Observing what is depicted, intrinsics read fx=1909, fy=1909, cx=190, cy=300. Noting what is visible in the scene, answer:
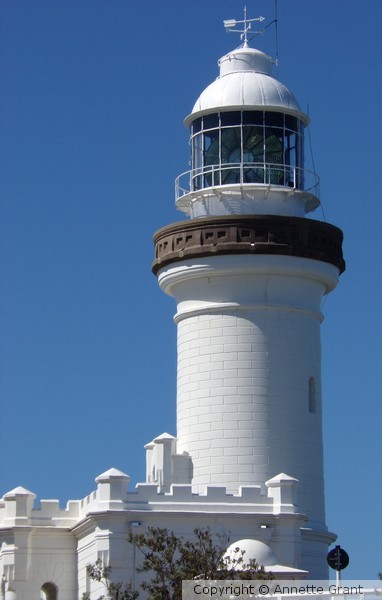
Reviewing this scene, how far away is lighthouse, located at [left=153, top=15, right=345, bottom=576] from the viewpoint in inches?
1843

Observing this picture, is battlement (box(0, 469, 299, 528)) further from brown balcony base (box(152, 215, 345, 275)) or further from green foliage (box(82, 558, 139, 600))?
brown balcony base (box(152, 215, 345, 275))

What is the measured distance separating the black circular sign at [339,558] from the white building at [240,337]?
287cm

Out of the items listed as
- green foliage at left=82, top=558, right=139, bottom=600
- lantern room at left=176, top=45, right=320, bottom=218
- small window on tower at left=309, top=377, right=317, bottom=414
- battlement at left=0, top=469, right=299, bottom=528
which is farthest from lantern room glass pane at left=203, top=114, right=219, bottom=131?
green foliage at left=82, top=558, right=139, bottom=600

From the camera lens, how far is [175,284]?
4869 cm

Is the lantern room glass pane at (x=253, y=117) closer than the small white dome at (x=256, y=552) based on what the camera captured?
No

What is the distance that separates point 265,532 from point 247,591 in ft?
25.4

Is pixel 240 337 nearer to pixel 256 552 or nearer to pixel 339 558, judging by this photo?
pixel 256 552

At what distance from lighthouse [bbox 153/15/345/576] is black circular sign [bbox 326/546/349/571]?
Result: 16.7 feet

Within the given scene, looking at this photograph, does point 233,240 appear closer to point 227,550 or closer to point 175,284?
point 175,284

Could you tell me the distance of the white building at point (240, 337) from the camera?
46.2 m

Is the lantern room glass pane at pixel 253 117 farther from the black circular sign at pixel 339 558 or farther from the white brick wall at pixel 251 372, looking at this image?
the black circular sign at pixel 339 558

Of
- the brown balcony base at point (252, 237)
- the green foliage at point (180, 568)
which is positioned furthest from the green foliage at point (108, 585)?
the brown balcony base at point (252, 237)

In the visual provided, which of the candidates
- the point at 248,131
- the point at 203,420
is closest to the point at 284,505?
the point at 203,420

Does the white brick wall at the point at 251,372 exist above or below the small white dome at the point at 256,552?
above
